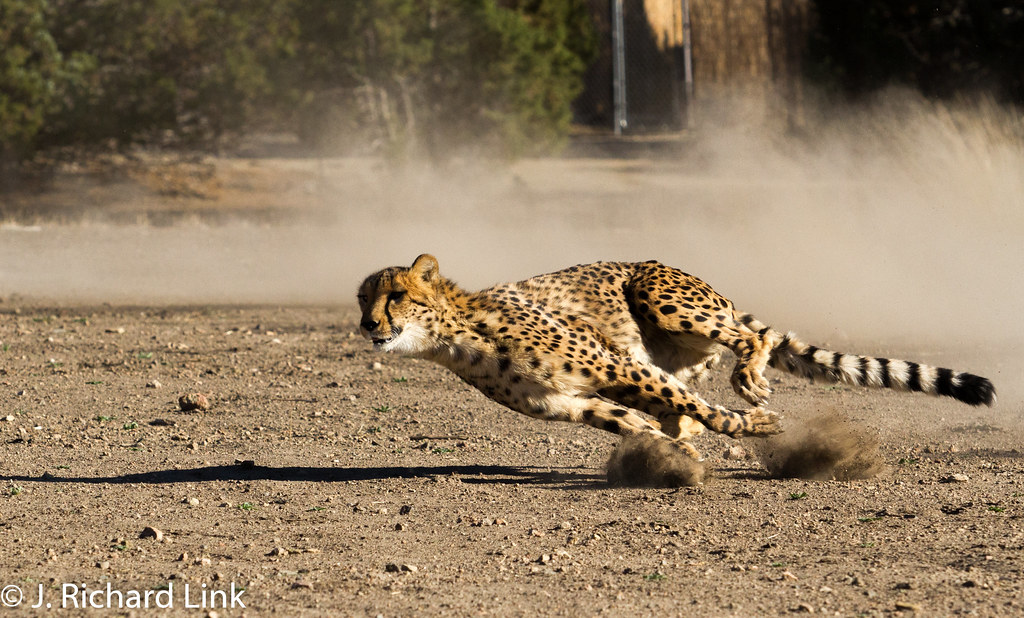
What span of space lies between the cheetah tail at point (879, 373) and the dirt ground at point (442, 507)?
11.2 inches

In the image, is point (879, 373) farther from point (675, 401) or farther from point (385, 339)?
point (385, 339)

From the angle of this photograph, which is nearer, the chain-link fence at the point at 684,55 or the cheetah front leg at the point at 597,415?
the cheetah front leg at the point at 597,415

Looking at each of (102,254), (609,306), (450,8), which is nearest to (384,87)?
(450,8)

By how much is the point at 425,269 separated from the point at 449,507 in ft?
3.39

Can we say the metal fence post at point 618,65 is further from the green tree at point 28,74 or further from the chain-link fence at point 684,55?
the green tree at point 28,74

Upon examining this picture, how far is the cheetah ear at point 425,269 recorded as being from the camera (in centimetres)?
566

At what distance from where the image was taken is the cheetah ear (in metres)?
5.66

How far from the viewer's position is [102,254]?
1459 cm

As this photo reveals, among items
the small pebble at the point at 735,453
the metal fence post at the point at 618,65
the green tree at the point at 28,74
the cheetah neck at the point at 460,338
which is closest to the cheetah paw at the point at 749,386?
the small pebble at the point at 735,453

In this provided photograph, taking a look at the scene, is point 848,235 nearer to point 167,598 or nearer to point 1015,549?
point 1015,549

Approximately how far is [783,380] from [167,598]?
188 inches

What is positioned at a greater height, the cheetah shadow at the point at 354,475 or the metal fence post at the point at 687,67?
the metal fence post at the point at 687,67

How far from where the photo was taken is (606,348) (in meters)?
5.85
